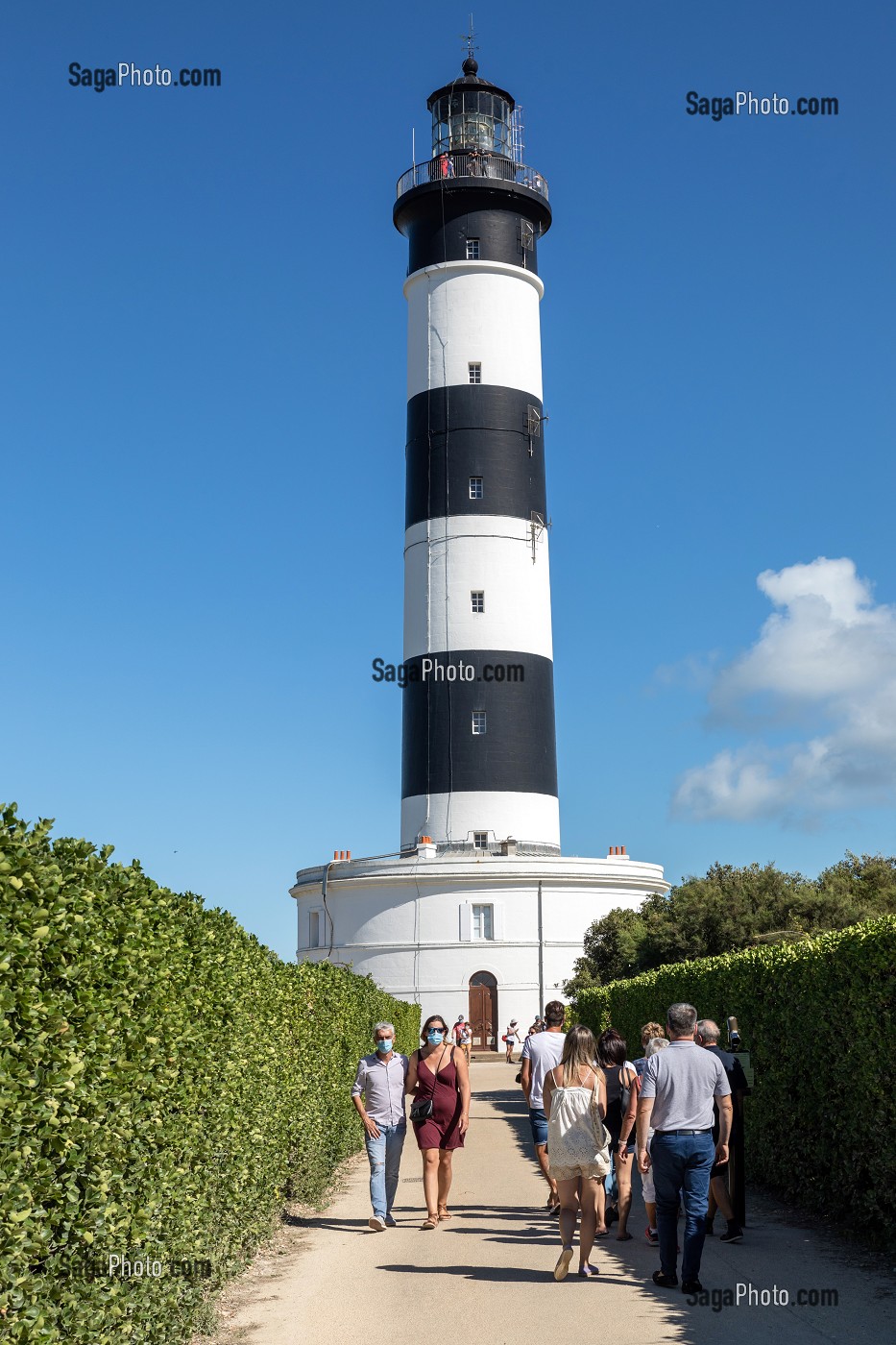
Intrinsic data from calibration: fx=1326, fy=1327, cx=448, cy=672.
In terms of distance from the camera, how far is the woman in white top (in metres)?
8.77

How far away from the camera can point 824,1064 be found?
10797mm

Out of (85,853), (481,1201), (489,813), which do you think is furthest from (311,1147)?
(489,813)

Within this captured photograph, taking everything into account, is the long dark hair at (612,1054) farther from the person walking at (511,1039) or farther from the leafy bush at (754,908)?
the person walking at (511,1039)

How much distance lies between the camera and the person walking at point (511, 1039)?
41.2 m

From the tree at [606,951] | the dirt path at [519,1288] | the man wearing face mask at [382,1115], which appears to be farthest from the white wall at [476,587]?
the dirt path at [519,1288]

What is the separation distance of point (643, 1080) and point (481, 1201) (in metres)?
5.77

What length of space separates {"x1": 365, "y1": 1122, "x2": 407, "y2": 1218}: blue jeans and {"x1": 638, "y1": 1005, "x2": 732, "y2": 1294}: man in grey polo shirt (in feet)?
12.6

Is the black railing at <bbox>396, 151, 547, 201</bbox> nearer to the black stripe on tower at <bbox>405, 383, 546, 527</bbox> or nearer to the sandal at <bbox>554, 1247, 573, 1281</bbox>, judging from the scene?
the black stripe on tower at <bbox>405, 383, 546, 527</bbox>

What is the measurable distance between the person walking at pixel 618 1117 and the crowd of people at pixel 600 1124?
0.04 feet

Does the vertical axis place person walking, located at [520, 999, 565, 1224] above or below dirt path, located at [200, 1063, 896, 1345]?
above

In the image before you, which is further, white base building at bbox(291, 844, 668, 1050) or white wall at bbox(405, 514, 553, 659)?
white base building at bbox(291, 844, 668, 1050)

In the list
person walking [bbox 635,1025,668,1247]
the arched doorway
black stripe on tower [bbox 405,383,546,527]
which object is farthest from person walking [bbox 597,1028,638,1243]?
the arched doorway

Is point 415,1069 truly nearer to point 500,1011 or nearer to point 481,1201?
point 481,1201

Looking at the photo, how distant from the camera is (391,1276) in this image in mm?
9422
